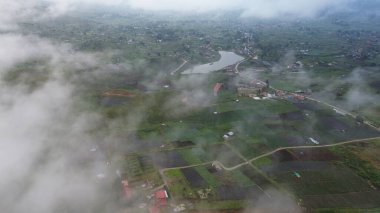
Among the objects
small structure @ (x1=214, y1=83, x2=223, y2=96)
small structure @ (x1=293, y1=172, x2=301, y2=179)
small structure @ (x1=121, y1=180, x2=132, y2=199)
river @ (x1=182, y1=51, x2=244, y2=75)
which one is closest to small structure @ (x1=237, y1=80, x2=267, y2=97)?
small structure @ (x1=214, y1=83, x2=223, y2=96)

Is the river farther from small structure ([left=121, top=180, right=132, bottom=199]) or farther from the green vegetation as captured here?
small structure ([left=121, top=180, right=132, bottom=199])

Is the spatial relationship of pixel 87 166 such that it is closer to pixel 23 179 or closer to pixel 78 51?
pixel 23 179

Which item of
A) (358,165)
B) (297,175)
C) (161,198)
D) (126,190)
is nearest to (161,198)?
(161,198)

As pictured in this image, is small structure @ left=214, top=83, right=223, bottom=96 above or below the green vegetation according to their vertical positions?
below

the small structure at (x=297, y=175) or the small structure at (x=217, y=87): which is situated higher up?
the small structure at (x=297, y=175)

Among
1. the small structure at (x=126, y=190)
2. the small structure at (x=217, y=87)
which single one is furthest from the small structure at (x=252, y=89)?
the small structure at (x=126, y=190)

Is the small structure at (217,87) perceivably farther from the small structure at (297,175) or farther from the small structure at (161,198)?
the small structure at (161,198)

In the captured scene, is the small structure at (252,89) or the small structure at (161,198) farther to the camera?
the small structure at (252,89)

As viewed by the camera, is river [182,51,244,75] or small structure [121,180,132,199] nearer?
small structure [121,180,132,199]

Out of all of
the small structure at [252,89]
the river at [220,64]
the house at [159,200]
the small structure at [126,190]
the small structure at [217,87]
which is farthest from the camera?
the river at [220,64]

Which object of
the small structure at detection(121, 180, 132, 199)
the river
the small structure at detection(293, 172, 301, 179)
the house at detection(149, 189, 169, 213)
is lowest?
the river

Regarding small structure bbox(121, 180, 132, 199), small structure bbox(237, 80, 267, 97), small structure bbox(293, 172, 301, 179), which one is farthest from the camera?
small structure bbox(237, 80, 267, 97)
